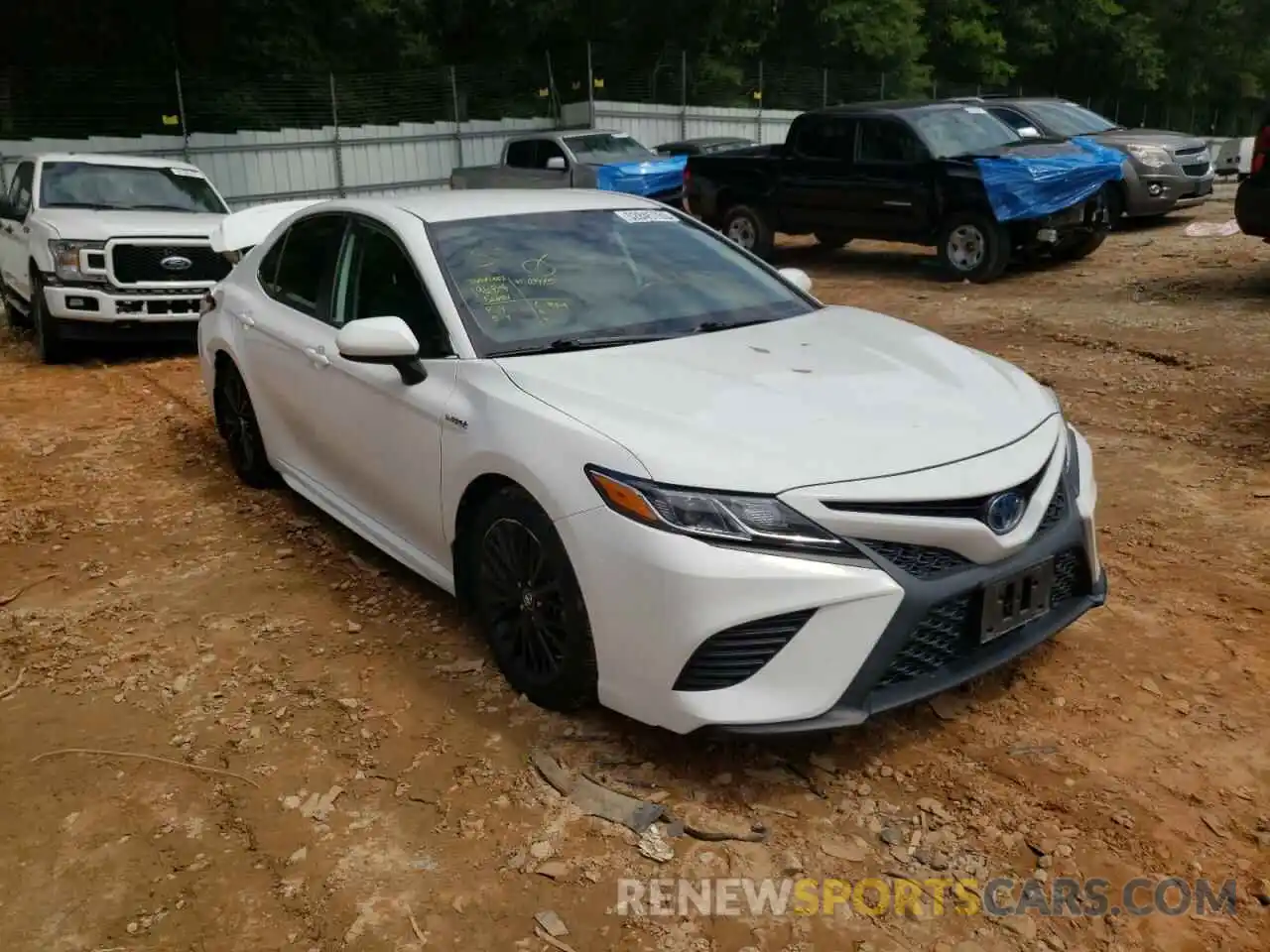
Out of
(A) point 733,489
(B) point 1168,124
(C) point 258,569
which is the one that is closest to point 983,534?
(A) point 733,489

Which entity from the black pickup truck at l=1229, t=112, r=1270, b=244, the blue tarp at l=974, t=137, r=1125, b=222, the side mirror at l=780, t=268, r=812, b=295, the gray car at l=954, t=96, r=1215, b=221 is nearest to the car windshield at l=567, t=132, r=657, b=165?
the gray car at l=954, t=96, r=1215, b=221

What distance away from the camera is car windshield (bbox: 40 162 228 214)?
9828mm

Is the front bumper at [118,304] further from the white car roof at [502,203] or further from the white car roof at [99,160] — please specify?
the white car roof at [502,203]

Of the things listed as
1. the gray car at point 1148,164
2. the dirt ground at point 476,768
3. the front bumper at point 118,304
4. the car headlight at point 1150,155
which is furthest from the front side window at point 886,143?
the dirt ground at point 476,768

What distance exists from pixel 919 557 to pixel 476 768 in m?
1.41

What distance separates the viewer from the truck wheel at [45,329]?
929 centimetres

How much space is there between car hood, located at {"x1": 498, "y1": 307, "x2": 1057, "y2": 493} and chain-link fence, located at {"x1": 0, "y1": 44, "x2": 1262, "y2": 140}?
17734mm

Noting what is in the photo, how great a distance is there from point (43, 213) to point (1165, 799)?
9540 millimetres

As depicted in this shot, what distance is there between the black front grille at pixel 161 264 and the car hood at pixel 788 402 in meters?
6.76

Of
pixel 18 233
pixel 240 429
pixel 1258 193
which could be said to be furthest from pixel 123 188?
pixel 1258 193

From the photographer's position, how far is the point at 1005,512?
3059mm

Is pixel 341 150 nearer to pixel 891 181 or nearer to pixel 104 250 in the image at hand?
pixel 891 181

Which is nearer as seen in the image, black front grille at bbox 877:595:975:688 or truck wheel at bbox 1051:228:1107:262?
black front grille at bbox 877:595:975:688

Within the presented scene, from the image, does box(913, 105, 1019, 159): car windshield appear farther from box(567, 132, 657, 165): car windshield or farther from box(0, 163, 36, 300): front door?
box(0, 163, 36, 300): front door
